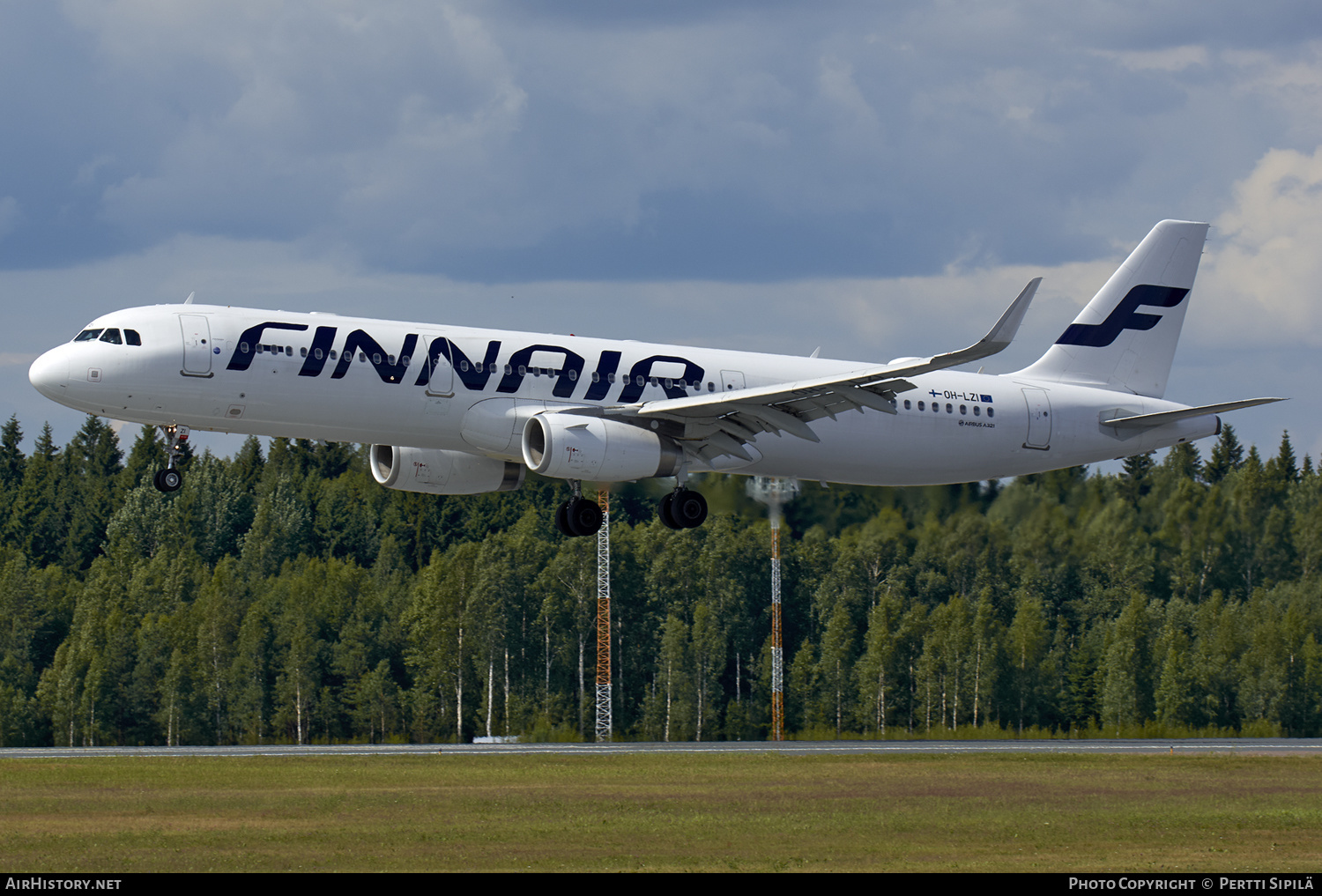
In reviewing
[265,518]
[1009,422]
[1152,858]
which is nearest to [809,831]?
[1152,858]

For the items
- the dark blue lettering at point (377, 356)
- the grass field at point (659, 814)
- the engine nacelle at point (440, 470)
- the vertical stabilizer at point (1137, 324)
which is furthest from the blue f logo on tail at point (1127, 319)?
the dark blue lettering at point (377, 356)

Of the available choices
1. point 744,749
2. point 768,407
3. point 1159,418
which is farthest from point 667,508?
point 744,749

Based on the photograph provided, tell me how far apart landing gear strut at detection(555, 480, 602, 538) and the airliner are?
0.06m

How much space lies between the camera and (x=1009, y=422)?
161 ft

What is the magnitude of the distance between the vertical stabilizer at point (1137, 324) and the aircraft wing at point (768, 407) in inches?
412

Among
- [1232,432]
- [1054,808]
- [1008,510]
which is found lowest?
[1054,808]

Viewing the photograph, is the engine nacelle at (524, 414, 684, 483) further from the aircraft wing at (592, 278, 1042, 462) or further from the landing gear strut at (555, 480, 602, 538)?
the landing gear strut at (555, 480, 602, 538)

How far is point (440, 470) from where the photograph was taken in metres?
46.4

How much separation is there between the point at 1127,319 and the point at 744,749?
27.8 metres

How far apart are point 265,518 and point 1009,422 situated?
286 ft

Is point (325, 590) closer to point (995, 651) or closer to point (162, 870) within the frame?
point (995, 651)

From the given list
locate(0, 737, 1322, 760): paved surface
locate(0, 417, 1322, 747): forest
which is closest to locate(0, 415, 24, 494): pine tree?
locate(0, 417, 1322, 747): forest

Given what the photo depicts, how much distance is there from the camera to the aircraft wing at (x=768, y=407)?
40.7 metres
